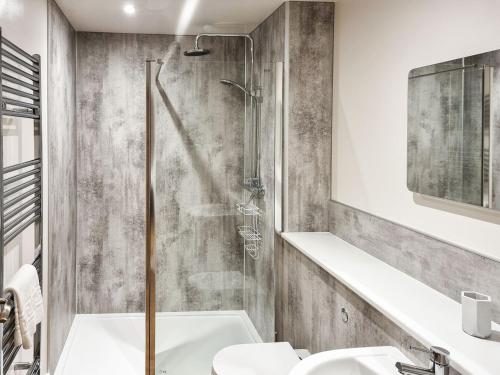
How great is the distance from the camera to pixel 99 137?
4102mm

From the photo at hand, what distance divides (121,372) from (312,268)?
5.07 feet

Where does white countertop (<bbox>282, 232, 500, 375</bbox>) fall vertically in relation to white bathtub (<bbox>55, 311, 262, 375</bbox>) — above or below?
above

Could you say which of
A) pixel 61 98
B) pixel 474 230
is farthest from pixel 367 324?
pixel 61 98

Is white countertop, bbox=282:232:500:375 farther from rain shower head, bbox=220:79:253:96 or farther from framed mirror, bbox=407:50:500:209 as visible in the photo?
rain shower head, bbox=220:79:253:96


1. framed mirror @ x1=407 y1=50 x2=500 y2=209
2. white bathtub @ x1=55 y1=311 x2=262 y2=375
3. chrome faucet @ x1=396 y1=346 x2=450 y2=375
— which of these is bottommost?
white bathtub @ x1=55 y1=311 x2=262 y2=375

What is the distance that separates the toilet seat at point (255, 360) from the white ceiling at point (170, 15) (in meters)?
2.07

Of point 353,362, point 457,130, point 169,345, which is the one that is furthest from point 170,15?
point 353,362

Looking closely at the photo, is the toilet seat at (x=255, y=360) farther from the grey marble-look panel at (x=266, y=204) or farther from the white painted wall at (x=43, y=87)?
the white painted wall at (x=43, y=87)

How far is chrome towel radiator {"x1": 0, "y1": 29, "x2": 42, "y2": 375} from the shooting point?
1.88m

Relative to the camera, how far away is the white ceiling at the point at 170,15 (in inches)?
126

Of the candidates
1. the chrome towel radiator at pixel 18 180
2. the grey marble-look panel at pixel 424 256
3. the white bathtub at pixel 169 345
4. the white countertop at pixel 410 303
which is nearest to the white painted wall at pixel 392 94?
the grey marble-look panel at pixel 424 256

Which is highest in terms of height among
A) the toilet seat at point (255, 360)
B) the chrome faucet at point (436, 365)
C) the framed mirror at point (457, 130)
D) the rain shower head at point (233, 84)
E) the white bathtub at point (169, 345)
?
the rain shower head at point (233, 84)

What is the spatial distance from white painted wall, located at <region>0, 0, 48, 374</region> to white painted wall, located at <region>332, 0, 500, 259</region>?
5.62 ft

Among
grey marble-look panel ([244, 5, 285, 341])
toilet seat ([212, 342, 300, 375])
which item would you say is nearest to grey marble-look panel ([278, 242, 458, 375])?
grey marble-look panel ([244, 5, 285, 341])
